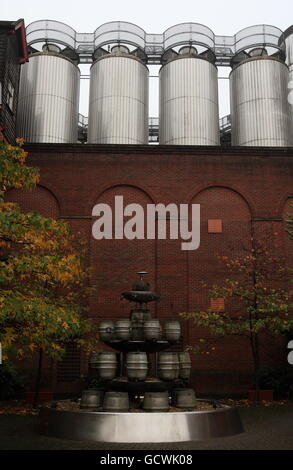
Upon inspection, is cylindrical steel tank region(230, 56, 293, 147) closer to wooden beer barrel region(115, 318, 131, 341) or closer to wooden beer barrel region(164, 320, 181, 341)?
wooden beer barrel region(164, 320, 181, 341)

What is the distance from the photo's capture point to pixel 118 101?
82.1 feet

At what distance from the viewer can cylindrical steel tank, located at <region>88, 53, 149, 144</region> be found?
24.6 metres

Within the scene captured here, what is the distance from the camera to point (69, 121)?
2553 cm

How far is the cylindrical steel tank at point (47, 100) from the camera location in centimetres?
2461

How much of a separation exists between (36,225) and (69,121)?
59.1ft

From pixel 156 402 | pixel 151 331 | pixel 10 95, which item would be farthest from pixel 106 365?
pixel 10 95

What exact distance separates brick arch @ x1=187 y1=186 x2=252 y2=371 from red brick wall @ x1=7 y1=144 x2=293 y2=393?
4 centimetres

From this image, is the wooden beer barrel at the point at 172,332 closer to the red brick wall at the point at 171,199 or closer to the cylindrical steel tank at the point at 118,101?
the red brick wall at the point at 171,199

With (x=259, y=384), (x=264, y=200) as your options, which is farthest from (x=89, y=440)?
(x=264, y=200)

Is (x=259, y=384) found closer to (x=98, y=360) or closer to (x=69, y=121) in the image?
(x=98, y=360)

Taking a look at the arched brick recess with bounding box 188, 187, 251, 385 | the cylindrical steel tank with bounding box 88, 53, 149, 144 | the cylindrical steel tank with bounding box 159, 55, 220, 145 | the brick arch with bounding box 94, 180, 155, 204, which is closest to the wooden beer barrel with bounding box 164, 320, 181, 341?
the arched brick recess with bounding box 188, 187, 251, 385
